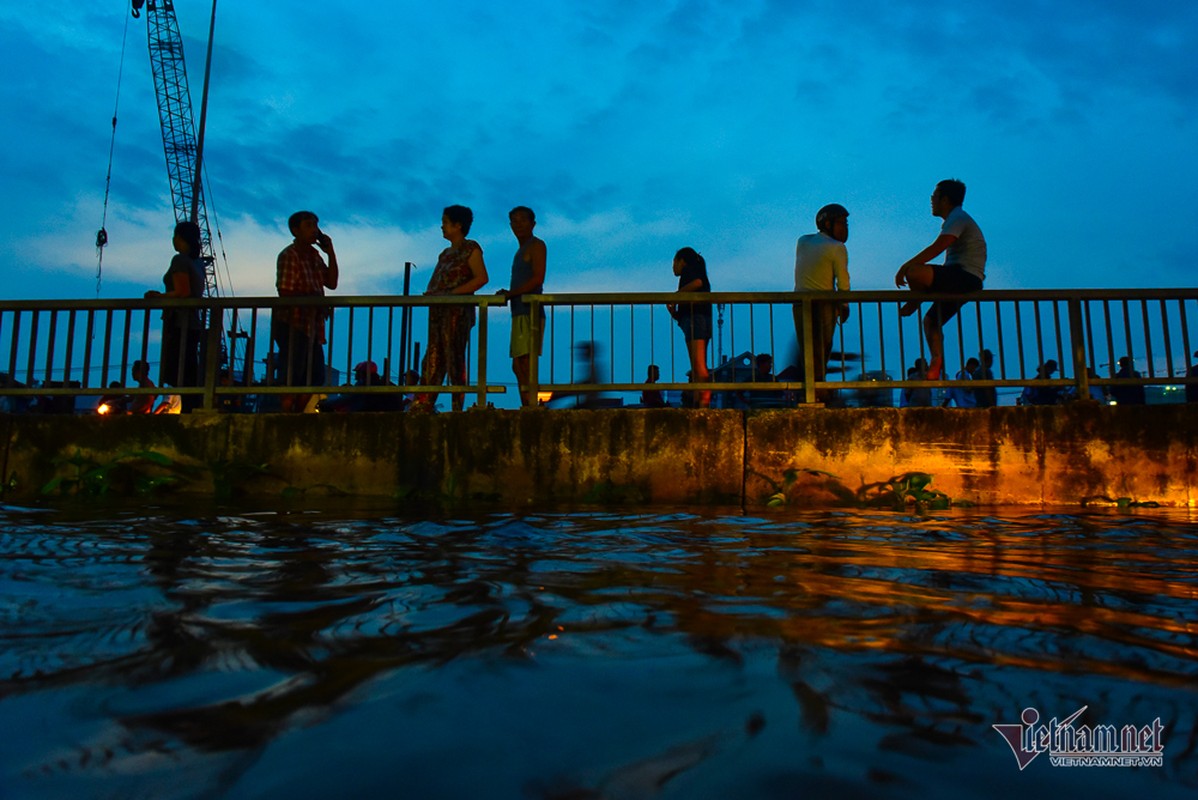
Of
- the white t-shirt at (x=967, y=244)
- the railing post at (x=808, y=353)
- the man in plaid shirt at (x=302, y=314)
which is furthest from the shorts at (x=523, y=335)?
the white t-shirt at (x=967, y=244)

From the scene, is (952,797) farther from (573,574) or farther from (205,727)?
(573,574)

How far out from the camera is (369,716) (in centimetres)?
100

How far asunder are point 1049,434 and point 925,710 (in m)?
5.25

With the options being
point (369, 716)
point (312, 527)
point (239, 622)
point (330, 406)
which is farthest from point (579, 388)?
point (330, 406)

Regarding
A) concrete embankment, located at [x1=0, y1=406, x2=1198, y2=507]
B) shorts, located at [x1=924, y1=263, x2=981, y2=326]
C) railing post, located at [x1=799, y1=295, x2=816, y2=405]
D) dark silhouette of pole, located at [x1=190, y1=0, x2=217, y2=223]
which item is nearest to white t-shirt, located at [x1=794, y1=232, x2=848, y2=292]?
railing post, located at [x1=799, y1=295, x2=816, y2=405]

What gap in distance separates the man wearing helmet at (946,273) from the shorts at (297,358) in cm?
503

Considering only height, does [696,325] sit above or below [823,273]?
below

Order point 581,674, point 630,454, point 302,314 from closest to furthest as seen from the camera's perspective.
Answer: point 581,674, point 630,454, point 302,314

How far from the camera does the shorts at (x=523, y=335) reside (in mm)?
5969

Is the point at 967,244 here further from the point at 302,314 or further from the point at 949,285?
the point at 302,314

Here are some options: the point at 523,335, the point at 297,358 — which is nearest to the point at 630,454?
the point at 523,335

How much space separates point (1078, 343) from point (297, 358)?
6.60 meters

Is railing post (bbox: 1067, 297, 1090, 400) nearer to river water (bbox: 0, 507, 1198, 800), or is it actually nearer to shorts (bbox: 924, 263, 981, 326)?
shorts (bbox: 924, 263, 981, 326)

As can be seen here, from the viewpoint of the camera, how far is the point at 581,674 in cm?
121
